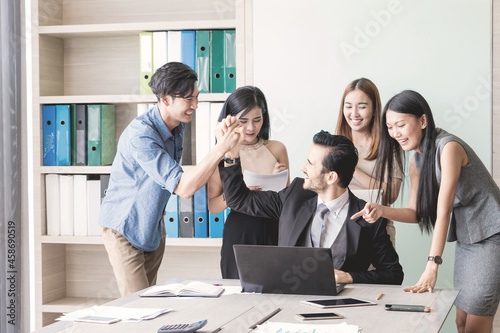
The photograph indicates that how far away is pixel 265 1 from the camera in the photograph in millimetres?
3178

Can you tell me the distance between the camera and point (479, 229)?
2.29m

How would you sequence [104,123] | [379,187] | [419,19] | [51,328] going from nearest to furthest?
[51,328], [379,187], [419,19], [104,123]

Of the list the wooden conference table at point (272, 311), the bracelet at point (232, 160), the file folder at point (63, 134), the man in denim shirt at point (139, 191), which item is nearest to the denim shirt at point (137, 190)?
the man in denim shirt at point (139, 191)

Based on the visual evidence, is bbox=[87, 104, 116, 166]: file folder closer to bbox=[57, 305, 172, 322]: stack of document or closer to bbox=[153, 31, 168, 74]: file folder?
bbox=[153, 31, 168, 74]: file folder

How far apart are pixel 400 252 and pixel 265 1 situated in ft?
4.91

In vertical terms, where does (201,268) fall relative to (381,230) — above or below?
below

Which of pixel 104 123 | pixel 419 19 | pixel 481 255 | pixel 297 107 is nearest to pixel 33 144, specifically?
pixel 104 123

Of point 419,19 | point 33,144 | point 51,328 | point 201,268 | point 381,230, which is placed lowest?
point 201,268

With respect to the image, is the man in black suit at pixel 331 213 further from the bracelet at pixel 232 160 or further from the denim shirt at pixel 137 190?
the denim shirt at pixel 137 190

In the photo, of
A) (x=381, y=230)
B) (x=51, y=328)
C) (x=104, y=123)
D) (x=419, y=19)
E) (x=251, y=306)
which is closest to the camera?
(x=51, y=328)

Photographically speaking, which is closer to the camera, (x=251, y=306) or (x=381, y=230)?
(x=251, y=306)

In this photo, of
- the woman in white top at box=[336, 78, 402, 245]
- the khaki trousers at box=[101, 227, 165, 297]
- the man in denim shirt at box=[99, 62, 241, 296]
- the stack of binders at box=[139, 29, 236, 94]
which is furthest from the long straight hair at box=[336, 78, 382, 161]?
the khaki trousers at box=[101, 227, 165, 297]

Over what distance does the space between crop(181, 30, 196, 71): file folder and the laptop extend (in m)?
1.54

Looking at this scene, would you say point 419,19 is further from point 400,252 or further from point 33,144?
point 33,144
